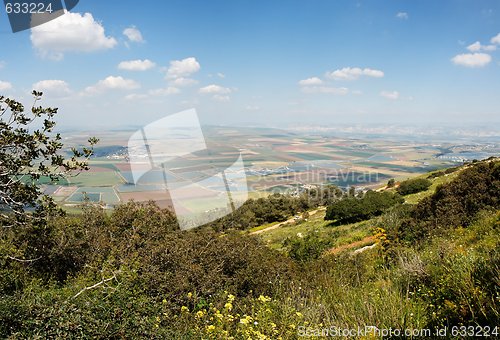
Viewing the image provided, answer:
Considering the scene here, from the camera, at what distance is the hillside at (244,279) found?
11.9ft

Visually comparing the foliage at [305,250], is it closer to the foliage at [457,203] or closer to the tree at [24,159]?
the foliage at [457,203]

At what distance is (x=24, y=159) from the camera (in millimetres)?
5613

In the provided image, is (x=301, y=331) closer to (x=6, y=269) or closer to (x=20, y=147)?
(x=20, y=147)

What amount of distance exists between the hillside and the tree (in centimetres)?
146

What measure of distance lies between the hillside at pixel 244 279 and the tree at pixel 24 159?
1.46m

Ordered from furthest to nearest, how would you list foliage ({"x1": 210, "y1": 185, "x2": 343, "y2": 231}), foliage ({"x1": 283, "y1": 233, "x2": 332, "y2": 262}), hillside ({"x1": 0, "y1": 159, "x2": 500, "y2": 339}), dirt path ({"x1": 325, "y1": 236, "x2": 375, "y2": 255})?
foliage ({"x1": 210, "y1": 185, "x2": 343, "y2": 231}) → dirt path ({"x1": 325, "y1": 236, "x2": 375, "y2": 255}) → foliage ({"x1": 283, "y1": 233, "x2": 332, "y2": 262}) → hillside ({"x1": 0, "y1": 159, "x2": 500, "y2": 339})

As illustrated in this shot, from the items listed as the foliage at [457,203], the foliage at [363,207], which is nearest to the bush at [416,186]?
the foliage at [363,207]

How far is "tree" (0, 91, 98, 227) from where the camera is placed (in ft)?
17.6

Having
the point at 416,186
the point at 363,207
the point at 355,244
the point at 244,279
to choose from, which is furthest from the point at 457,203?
the point at 416,186

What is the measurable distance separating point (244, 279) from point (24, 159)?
17.4 ft

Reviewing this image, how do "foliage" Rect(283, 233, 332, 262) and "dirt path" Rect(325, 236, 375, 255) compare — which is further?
"dirt path" Rect(325, 236, 375, 255)

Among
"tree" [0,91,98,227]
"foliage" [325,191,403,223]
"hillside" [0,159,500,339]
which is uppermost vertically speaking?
"tree" [0,91,98,227]

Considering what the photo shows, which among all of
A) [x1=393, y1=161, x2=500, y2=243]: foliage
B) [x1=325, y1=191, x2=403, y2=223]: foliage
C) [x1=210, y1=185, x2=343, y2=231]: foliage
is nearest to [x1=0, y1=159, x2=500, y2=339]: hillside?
[x1=393, y1=161, x2=500, y2=243]: foliage

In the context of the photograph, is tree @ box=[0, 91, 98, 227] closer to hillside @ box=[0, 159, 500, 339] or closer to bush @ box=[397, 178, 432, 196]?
hillside @ box=[0, 159, 500, 339]
